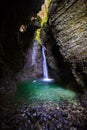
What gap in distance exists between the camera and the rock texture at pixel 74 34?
38.4 feet

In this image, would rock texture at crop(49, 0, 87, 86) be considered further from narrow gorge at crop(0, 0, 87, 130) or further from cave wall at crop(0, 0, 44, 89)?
cave wall at crop(0, 0, 44, 89)

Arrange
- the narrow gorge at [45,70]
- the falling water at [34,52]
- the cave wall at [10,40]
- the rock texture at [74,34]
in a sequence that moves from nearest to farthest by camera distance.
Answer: the narrow gorge at [45,70]
the cave wall at [10,40]
the rock texture at [74,34]
the falling water at [34,52]

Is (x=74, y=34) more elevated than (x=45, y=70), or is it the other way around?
(x=74, y=34)

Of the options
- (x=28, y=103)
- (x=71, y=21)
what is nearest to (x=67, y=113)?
(x=28, y=103)

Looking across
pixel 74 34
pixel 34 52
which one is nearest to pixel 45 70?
pixel 34 52

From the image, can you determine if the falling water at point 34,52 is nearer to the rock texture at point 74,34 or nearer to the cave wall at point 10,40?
the cave wall at point 10,40

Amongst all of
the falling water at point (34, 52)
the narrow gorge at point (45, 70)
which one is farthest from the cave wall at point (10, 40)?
the falling water at point (34, 52)

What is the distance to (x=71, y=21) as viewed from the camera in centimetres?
1302

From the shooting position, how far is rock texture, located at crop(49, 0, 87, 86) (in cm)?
1171

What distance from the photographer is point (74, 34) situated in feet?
41.3

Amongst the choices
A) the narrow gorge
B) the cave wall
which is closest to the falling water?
the narrow gorge

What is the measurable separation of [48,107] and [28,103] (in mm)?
1267

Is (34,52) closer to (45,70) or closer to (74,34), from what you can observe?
(45,70)

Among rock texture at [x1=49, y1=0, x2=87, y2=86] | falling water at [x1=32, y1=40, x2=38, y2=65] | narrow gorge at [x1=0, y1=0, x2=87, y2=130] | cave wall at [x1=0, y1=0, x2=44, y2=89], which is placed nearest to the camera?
narrow gorge at [x1=0, y1=0, x2=87, y2=130]
